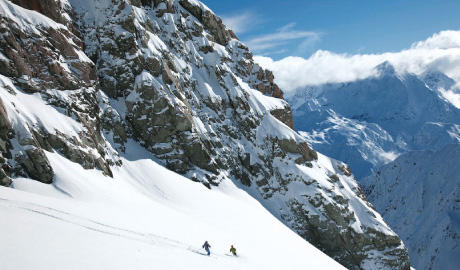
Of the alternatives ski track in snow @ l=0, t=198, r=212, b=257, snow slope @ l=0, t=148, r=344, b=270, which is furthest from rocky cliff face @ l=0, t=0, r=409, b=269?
ski track in snow @ l=0, t=198, r=212, b=257

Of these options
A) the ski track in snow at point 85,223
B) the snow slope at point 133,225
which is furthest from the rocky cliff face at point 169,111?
the ski track in snow at point 85,223

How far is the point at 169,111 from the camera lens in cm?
6400

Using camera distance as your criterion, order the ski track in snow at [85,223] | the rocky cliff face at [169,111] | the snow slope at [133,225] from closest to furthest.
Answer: the snow slope at [133,225]
the ski track in snow at [85,223]
the rocky cliff face at [169,111]

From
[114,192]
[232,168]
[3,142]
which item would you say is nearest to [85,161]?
[114,192]

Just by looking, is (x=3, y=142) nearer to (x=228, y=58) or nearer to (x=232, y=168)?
(x=232, y=168)

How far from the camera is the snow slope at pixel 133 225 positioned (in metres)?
19.2

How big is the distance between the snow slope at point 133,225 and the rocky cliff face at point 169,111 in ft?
12.9

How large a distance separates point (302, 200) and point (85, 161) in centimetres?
4695

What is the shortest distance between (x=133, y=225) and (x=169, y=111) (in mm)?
35912

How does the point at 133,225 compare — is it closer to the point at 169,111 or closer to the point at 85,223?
the point at 85,223

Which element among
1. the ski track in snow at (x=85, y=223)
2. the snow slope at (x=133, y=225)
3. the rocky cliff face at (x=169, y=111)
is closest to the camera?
the snow slope at (x=133, y=225)

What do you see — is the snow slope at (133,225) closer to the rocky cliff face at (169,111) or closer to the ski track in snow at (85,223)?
the ski track in snow at (85,223)

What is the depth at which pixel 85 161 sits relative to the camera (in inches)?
1785

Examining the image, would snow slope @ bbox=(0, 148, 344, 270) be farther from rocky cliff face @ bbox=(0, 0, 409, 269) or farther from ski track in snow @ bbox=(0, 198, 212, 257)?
rocky cliff face @ bbox=(0, 0, 409, 269)
